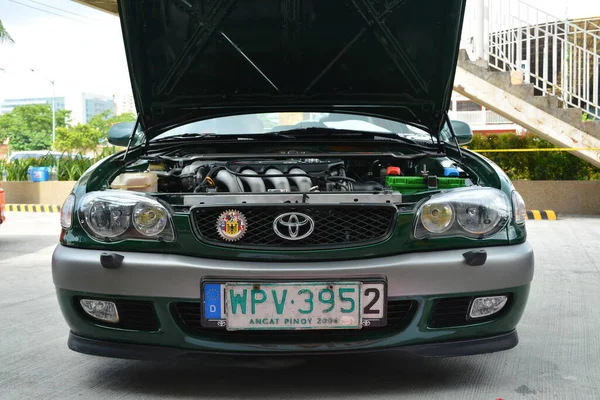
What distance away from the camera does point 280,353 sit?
2959mm

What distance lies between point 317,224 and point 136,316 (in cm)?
80

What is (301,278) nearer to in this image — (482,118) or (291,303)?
(291,303)

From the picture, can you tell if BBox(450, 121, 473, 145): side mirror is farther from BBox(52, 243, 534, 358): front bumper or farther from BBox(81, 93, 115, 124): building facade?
BBox(81, 93, 115, 124): building facade

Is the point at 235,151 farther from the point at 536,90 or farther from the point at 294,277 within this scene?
the point at 536,90

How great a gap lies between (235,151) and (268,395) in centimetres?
152

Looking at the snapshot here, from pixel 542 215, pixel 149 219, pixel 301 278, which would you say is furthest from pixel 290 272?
pixel 542 215

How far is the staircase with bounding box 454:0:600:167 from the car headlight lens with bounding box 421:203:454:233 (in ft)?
33.7

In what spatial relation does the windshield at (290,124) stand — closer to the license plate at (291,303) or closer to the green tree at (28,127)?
the license plate at (291,303)

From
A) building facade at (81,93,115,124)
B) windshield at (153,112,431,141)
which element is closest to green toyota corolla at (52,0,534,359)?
windshield at (153,112,431,141)

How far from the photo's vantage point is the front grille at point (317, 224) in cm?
301

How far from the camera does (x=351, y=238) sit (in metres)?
3.04

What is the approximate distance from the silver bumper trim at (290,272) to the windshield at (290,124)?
56.5 inches

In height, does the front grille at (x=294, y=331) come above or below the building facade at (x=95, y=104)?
below

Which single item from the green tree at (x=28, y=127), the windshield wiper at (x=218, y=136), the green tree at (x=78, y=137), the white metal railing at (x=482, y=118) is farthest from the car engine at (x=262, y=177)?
the green tree at (x=28, y=127)
